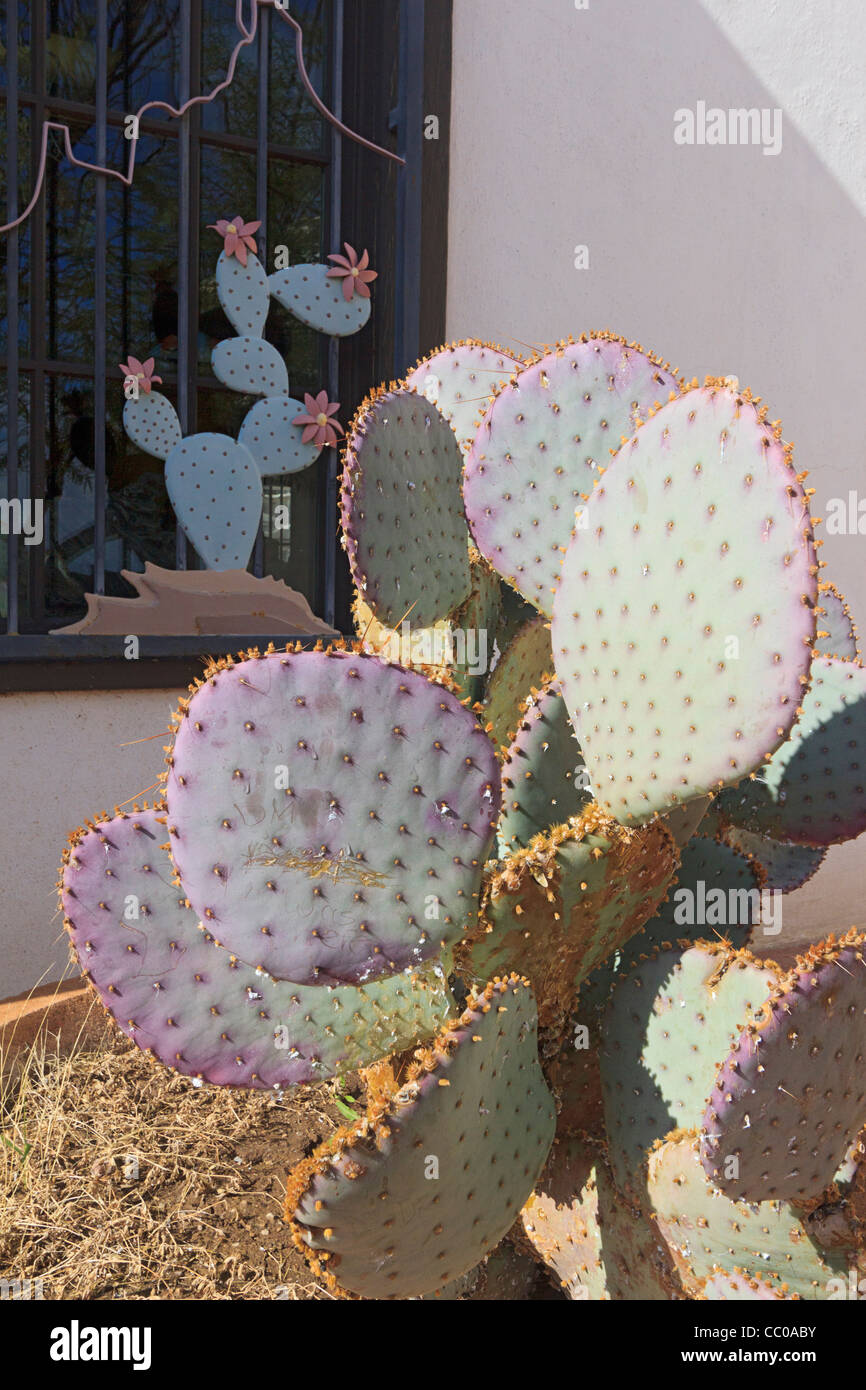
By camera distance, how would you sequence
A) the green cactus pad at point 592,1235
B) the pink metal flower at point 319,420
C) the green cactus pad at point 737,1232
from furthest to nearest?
the pink metal flower at point 319,420 → the green cactus pad at point 592,1235 → the green cactus pad at point 737,1232

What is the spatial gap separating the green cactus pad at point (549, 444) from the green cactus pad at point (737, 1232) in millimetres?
Answer: 831

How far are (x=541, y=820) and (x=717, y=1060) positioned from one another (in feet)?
1.24

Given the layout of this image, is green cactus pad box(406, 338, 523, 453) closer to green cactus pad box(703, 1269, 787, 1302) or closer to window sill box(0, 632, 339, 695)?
window sill box(0, 632, 339, 695)

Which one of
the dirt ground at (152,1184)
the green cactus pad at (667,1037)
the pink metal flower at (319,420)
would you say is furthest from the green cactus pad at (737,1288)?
the pink metal flower at (319,420)

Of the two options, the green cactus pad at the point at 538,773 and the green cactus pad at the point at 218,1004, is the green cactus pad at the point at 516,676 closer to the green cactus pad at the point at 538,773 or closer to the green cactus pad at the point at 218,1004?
the green cactus pad at the point at 538,773

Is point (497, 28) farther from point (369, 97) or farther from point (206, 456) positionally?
point (206, 456)

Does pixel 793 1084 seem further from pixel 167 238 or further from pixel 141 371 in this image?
pixel 167 238

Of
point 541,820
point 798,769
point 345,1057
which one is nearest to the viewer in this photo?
point 345,1057

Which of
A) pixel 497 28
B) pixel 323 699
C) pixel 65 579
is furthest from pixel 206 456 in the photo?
pixel 323 699

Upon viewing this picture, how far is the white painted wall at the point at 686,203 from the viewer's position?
3.25 meters

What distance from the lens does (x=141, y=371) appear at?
2.95 meters

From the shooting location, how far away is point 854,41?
3.91 meters

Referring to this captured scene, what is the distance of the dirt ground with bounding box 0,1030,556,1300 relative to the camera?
65.4 inches

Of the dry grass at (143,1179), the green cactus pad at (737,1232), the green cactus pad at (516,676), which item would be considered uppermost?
the green cactus pad at (516,676)
